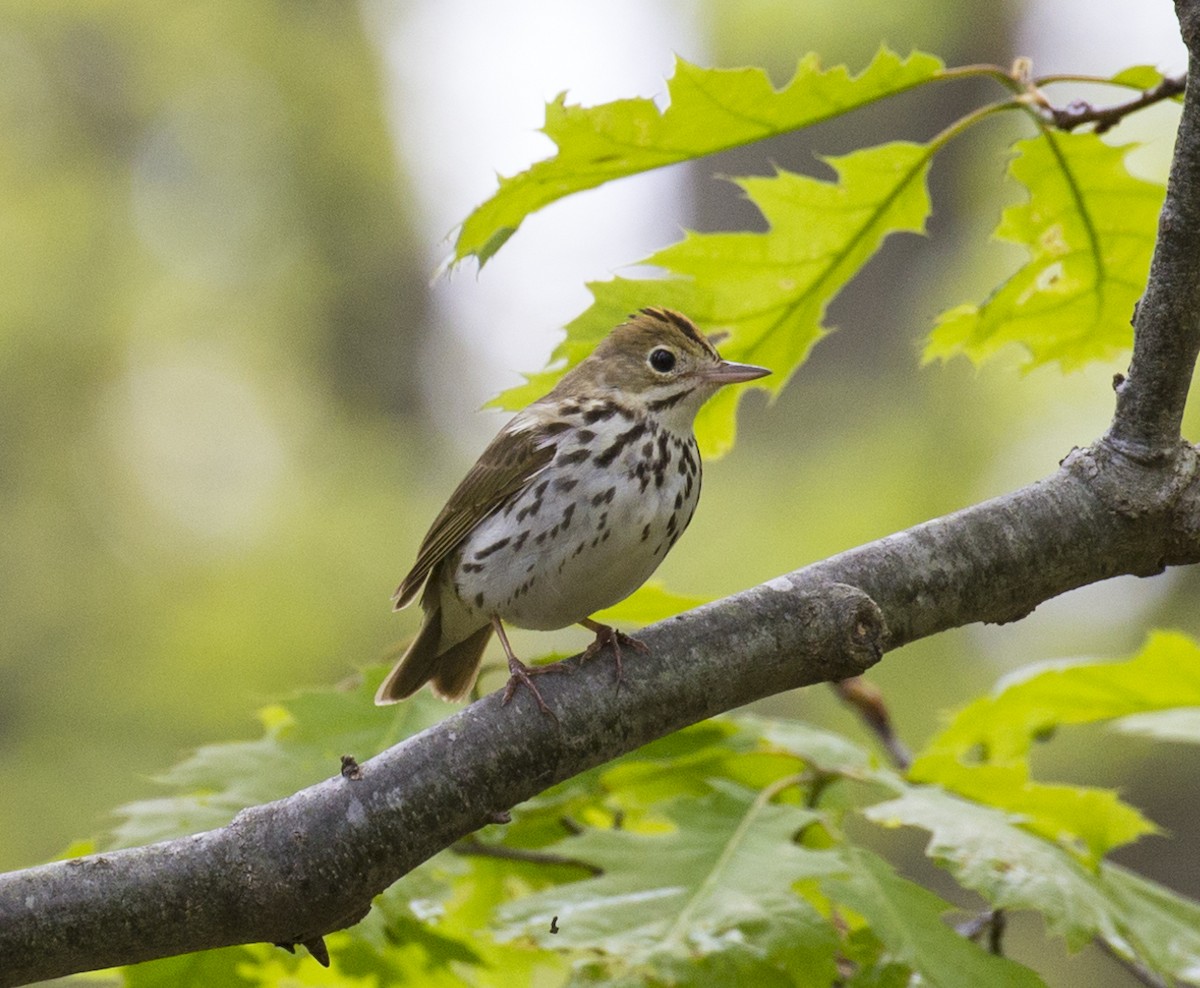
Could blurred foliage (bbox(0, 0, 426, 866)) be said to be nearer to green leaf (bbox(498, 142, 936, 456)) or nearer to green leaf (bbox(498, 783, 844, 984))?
green leaf (bbox(498, 142, 936, 456))

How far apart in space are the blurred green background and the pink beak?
2.58 metres

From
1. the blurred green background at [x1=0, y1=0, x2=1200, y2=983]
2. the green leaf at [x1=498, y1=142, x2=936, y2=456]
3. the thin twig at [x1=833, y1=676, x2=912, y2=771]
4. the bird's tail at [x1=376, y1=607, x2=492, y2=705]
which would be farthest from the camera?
the blurred green background at [x1=0, y1=0, x2=1200, y2=983]

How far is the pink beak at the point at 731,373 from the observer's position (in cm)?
251

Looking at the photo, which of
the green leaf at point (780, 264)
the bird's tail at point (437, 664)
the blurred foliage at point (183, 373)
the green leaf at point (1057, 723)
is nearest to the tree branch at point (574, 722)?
the green leaf at point (1057, 723)

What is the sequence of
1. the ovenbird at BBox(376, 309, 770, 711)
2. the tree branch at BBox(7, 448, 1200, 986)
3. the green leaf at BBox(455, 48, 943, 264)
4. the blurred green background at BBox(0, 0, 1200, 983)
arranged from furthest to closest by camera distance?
the blurred green background at BBox(0, 0, 1200, 983) → the ovenbird at BBox(376, 309, 770, 711) → the green leaf at BBox(455, 48, 943, 264) → the tree branch at BBox(7, 448, 1200, 986)

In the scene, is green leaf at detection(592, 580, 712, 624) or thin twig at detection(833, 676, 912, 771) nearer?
green leaf at detection(592, 580, 712, 624)

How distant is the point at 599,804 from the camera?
7.84 ft

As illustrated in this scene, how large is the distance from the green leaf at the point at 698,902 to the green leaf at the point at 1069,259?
1.02 meters

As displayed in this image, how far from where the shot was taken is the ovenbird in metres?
2.50

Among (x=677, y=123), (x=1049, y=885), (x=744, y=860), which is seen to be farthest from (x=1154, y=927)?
(x=677, y=123)

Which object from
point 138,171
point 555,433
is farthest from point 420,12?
point 555,433

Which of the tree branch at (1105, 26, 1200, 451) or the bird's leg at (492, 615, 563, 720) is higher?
the tree branch at (1105, 26, 1200, 451)

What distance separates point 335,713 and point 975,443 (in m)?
3.92

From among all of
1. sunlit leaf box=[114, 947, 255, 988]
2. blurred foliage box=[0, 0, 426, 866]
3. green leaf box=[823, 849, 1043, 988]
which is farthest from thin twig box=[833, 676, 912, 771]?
blurred foliage box=[0, 0, 426, 866]
